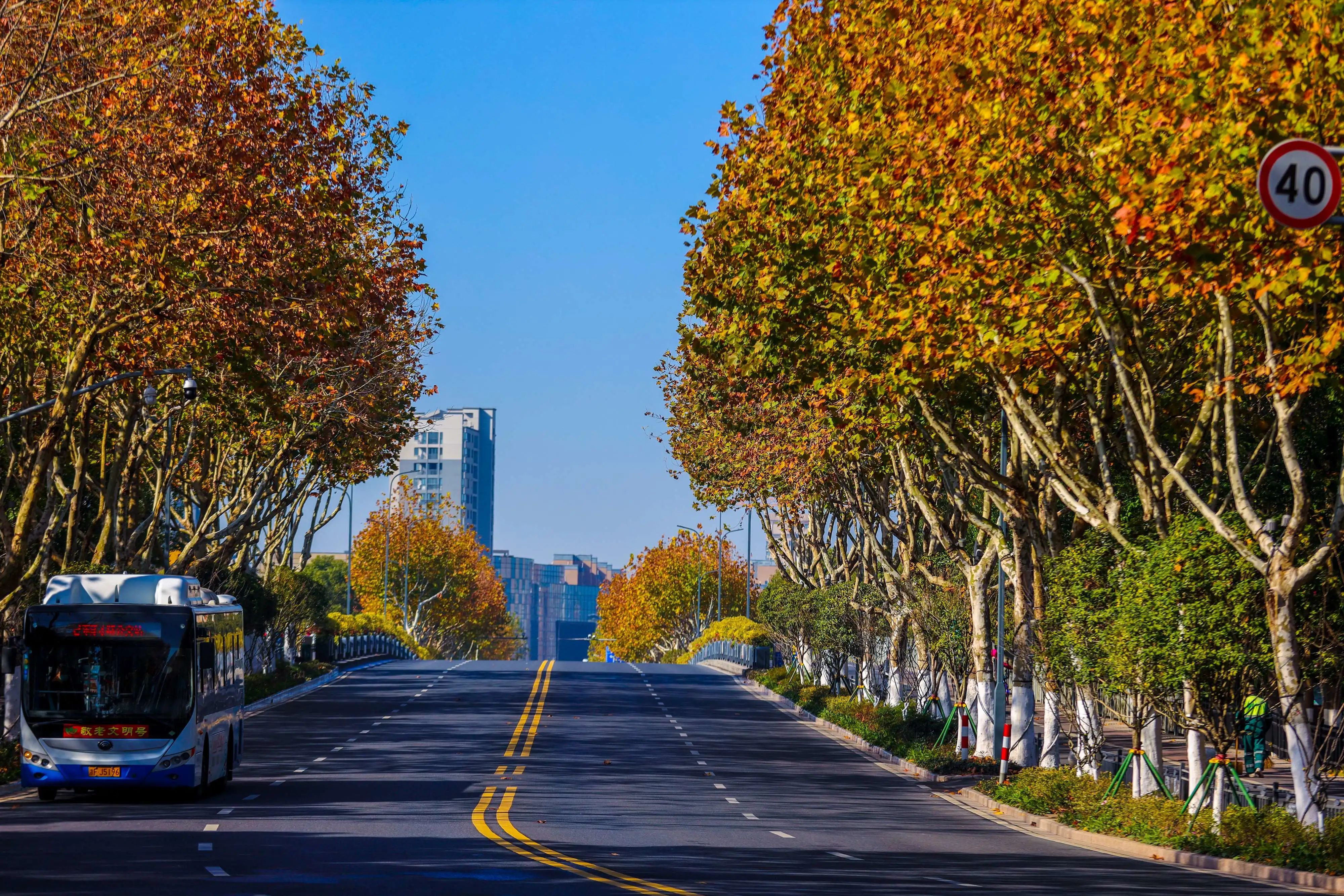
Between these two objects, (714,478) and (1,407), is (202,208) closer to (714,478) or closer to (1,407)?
(1,407)

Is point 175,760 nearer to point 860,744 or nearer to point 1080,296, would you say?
point 1080,296

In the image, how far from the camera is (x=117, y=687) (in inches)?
966

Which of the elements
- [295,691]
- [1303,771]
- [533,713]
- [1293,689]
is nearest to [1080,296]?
[1293,689]

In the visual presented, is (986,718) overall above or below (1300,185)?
below

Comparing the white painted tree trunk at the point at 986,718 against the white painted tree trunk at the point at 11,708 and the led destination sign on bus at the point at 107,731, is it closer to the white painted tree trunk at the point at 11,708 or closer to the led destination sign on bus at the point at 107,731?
the led destination sign on bus at the point at 107,731

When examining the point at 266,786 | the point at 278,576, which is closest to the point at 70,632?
the point at 266,786

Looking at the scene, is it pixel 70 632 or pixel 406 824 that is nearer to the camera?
pixel 406 824

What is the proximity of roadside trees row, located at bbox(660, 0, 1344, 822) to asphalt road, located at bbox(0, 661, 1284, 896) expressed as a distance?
3.57m

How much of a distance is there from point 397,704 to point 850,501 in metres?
14.4

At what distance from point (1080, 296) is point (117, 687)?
14381 mm

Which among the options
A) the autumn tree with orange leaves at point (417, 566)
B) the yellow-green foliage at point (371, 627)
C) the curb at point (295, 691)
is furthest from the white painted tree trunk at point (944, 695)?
the autumn tree with orange leaves at point (417, 566)

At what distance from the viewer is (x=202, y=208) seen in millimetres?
26969

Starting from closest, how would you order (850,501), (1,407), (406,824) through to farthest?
(406,824), (1,407), (850,501)

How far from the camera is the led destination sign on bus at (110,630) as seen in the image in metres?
24.8
